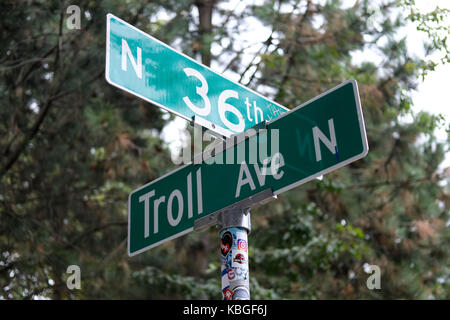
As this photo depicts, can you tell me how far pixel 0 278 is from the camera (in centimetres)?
543

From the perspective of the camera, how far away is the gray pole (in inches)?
80.4

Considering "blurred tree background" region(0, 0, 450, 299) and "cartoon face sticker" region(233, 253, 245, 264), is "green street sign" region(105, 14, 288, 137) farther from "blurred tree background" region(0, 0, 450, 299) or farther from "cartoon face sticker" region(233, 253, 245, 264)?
"blurred tree background" region(0, 0, 450, 299)

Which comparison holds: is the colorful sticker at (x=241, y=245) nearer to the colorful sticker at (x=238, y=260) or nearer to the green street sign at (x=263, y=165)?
the colorful sticker at (x=238, y=260)

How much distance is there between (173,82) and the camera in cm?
234

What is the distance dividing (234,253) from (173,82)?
2.56 feet

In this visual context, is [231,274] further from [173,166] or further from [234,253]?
[173,166]

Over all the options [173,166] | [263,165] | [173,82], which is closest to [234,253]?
[263,165]

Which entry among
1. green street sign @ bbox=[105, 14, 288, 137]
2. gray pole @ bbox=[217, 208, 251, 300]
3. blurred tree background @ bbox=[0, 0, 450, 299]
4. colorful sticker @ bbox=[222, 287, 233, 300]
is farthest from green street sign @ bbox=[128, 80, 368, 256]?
blurred tree background @ bbox=[0, 0, 450, 299]

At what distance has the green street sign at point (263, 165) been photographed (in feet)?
6.56

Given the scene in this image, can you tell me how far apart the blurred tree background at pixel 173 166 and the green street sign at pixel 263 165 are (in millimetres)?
3656

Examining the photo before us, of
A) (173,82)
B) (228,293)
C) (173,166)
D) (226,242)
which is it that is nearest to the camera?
(228,293)

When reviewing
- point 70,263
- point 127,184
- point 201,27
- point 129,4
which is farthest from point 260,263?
point 129,4

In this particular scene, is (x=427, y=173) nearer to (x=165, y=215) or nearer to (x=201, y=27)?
(x=201, y=27)
